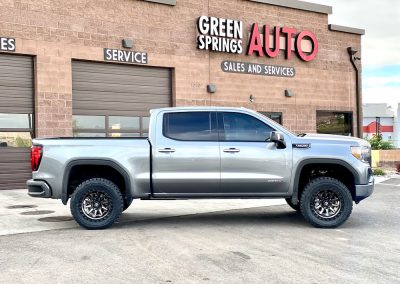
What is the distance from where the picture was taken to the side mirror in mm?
8383

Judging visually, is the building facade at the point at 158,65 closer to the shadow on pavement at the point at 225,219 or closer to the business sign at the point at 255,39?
the business sign at the point at 255,39

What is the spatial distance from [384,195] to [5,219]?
9.90 meters

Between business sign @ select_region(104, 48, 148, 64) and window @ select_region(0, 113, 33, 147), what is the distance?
11.1 ft

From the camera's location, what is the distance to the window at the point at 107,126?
675 inches

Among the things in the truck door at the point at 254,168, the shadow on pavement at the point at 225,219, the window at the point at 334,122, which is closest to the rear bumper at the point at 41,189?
the shadow on pavement at the point at 225,219

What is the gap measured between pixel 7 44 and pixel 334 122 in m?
15.5

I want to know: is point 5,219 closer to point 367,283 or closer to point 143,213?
point 143,213

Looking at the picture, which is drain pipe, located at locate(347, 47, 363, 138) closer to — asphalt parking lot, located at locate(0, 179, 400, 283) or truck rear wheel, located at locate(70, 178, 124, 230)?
asphalt parking lot, located at locate(0, 179, 400, 283)

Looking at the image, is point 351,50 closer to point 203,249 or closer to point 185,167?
point 185,167

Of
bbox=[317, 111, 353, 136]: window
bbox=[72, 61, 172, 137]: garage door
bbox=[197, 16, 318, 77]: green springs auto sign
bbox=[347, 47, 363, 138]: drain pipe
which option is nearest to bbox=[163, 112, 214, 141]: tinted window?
bbox=[72, 61, 172, 137]: garage door

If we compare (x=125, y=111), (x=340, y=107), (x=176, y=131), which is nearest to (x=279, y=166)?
(x=176, y=131)

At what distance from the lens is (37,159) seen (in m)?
8.54

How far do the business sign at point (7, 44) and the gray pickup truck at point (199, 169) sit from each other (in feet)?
26.9

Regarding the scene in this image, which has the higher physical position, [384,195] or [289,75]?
[289,75]
